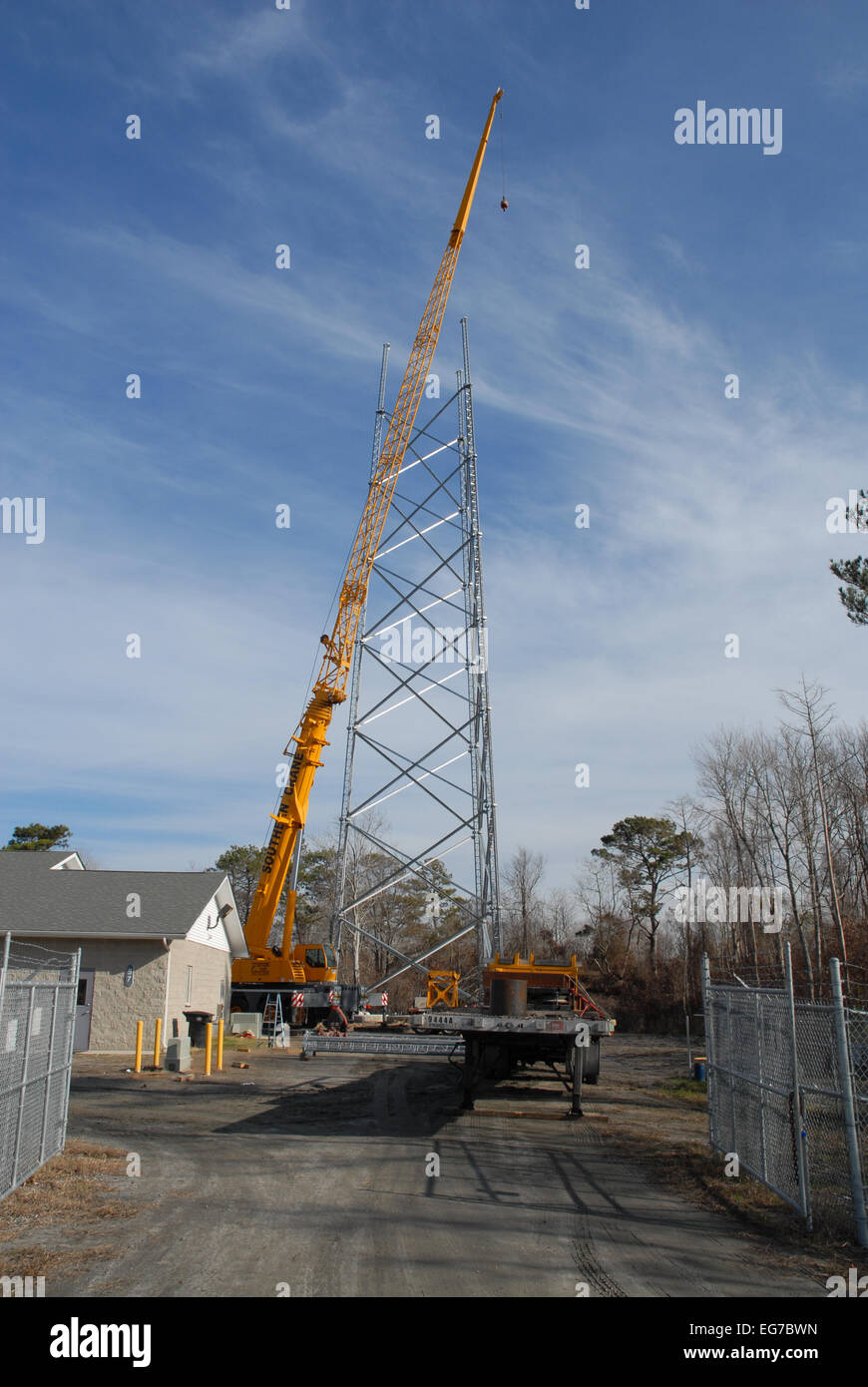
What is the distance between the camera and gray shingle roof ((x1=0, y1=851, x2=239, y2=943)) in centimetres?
2323

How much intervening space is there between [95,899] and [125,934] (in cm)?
261

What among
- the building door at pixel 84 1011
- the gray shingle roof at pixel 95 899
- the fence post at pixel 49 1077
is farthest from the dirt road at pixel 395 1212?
the gray shingle roof at pixel 95 899

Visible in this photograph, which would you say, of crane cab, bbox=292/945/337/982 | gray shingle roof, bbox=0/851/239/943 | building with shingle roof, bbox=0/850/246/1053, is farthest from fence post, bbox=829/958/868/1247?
crane cab, bbox=292/945/337/982

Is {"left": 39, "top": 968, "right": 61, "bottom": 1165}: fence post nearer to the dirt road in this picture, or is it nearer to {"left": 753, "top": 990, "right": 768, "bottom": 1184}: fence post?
the dirt road

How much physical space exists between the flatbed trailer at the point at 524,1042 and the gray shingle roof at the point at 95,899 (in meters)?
11.1

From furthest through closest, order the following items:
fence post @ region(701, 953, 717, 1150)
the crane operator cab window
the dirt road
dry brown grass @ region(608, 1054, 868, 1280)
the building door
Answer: the crane operator cab window
the building door
fence post @ region(701, 953, 717, 1150)
dry brown grass @ region(608, 1054, 868, 1280)
the dirt road

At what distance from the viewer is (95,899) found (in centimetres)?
2495

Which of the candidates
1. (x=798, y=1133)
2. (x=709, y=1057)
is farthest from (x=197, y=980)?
(x=798, y=1133)

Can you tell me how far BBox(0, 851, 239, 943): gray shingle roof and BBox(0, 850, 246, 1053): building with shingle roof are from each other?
1.0 inches

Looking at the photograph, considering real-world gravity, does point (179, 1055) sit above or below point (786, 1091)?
below
